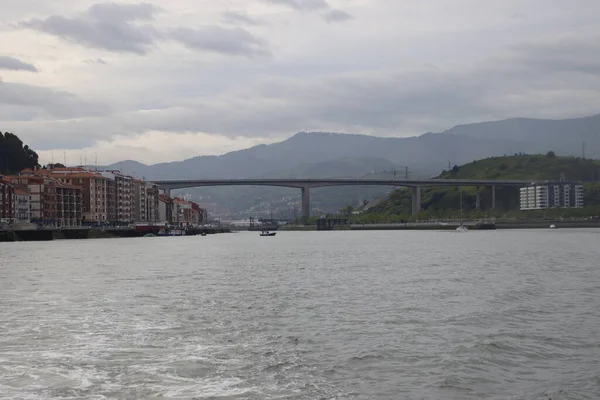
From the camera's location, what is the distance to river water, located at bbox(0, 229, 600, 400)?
1825 centimetres

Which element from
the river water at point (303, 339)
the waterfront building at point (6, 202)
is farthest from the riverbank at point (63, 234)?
the river water at point (303, 339)

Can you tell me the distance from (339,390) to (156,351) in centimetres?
690

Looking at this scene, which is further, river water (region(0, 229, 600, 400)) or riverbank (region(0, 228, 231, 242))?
riverbank (region(0, 228, 231, 242))

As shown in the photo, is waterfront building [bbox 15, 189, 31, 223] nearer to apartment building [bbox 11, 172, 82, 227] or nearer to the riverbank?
apartment building [bbox 11, 172, 82, 227]

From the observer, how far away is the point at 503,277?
47875 millimetres

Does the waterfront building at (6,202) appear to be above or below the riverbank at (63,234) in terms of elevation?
above

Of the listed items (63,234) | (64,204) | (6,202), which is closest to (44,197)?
(64,204)

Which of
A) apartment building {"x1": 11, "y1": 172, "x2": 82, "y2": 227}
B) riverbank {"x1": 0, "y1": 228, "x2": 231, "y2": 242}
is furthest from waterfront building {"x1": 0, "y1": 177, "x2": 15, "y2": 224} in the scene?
apartment building {"x1": 11, "y1": 172, "x2": 82, "y2": 227}

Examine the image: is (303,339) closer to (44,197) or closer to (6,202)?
(6,202)

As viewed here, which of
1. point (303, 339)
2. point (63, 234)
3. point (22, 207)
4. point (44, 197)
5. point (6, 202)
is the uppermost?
point (44, 197)

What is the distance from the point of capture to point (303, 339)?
24.5 meters

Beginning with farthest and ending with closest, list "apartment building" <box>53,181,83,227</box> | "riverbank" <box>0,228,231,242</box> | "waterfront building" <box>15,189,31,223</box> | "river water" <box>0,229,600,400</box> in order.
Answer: "apartment building" <box>53,181,83,227</box> → "waterfront building" <box>15,189,31,223</box> → "riverbank" <box>0,228,231,242</box> → "river water" <box>0,229,600,400</box>

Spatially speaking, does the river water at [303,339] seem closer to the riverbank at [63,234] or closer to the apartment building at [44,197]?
the riverbank at [63,234]

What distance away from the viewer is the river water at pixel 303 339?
1825 cm
